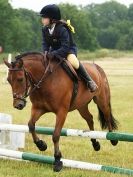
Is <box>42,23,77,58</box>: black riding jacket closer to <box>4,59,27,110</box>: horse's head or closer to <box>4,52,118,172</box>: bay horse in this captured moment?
<box>4,52,118,172</box>: bay horse

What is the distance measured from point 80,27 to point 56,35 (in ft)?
337

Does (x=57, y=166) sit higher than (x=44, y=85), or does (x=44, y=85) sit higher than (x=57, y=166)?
(x=44, y=85)

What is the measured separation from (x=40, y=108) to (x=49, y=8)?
59.8 inches

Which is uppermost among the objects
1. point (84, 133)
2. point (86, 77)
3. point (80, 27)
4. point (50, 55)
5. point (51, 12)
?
point (51, 12)

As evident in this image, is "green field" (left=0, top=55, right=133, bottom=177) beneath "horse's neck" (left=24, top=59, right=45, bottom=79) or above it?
beneath

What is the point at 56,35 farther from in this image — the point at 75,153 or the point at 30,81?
the point at 75,153

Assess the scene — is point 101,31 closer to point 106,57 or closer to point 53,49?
point 106,57

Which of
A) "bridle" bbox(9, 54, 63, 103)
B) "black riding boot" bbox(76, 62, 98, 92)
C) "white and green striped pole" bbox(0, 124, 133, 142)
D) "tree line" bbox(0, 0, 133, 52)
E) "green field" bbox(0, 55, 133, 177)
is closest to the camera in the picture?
"white and green striped pole" bbox(0, 124, 133, 142)

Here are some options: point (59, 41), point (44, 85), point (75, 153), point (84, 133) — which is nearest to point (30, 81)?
point (44, 85)

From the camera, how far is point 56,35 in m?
7.52

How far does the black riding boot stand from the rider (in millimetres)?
91

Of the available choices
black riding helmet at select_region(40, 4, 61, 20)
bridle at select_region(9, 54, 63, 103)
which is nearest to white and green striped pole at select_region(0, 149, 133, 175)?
bridle at select_region(9, 54, 63, 103)

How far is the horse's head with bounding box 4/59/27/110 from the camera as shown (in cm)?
679

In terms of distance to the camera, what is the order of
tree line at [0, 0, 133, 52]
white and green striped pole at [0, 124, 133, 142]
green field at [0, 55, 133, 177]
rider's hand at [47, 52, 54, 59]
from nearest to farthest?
white and green striped pole at [0, 124, 133, 142] < green field at [0, 55, 133, 177] < rider's hand at [47, 52, 54, 59] < tree line at [0, 0, 133, 52]
